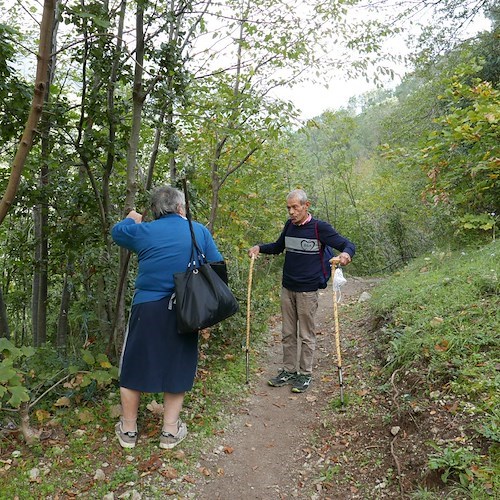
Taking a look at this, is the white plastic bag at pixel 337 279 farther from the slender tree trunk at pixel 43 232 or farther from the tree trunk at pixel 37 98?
the tree trunk at pixel 37 98

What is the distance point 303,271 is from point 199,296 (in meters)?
1.86

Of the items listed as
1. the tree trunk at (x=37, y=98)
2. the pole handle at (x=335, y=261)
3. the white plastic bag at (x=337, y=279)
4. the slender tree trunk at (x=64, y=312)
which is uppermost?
the tree trunk at (x=37, y=98)

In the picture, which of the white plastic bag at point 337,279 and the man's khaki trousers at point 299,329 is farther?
the man's khaki trousers at point 299,329

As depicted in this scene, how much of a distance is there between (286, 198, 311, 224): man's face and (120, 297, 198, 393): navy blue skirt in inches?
75.7

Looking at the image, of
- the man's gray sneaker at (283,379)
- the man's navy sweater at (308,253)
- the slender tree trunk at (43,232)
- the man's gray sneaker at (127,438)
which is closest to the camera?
the man's gray sneaker at (127,438)

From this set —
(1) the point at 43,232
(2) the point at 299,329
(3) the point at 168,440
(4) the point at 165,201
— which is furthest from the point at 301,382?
(1) the point at 43,232

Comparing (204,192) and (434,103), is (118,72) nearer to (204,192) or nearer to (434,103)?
(204,192)

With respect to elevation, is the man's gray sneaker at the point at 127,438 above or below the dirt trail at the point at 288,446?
above

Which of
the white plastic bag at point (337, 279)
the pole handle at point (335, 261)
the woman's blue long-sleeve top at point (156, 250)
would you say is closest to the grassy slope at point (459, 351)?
the white plastic bag at point (337, 279)

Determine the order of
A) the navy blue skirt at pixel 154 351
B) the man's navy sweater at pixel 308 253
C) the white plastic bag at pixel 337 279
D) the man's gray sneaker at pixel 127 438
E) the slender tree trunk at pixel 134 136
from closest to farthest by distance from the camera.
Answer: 1. the navy blue skirt at pixel 154 351
2. the man's gray sneaker at pixel 127 438
3. the slender tree trunk at pixel 134 136
4. the white plastic bag at pixel 337 279
5. the man's navy sweater at pixel 308 253

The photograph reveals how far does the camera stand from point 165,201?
3.34m

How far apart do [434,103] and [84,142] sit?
10.5 meters

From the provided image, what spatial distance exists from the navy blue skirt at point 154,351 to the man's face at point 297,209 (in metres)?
1.92

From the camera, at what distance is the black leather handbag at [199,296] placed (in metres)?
3.08
